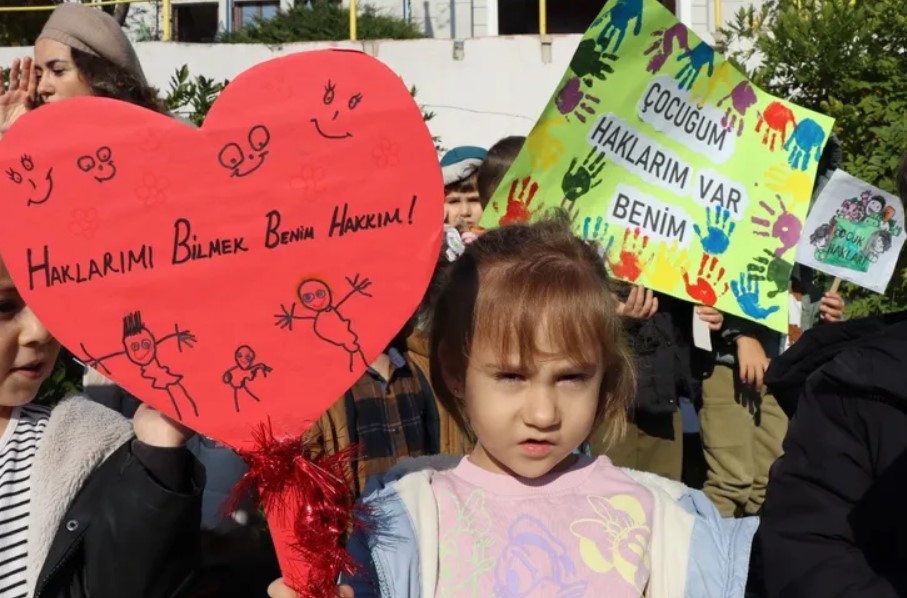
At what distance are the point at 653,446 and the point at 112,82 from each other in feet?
7.87

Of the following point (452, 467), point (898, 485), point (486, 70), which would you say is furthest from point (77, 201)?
point (486, 70)

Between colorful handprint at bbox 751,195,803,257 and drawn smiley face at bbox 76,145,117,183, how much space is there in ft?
7.53

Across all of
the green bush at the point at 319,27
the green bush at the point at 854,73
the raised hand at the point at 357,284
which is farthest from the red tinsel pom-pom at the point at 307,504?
the green bush at the point at 319,27

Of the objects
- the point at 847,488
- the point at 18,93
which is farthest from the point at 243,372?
the point at 18,93

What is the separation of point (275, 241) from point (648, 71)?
6.75ft

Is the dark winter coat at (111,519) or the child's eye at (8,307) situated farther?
the child's eye at (8,307)

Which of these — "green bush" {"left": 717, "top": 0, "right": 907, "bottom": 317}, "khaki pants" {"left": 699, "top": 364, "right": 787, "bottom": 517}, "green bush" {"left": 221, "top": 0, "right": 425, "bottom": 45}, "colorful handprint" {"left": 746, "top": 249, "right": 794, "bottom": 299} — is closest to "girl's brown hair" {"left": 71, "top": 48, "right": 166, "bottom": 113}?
"colorful handprint" {"left": 746, "top": 249, "right": 794, "bottom": 299}

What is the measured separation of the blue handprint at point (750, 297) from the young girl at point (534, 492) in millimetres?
1510

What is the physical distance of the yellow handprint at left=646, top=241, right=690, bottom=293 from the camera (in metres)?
3.40

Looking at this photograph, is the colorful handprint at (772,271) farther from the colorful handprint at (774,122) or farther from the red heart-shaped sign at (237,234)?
the red heart-shaped sign at (237,234)

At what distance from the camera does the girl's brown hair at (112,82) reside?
2850mm

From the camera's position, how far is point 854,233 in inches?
170

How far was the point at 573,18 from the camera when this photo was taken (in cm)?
1606

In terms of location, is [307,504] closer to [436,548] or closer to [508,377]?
[436,548]
